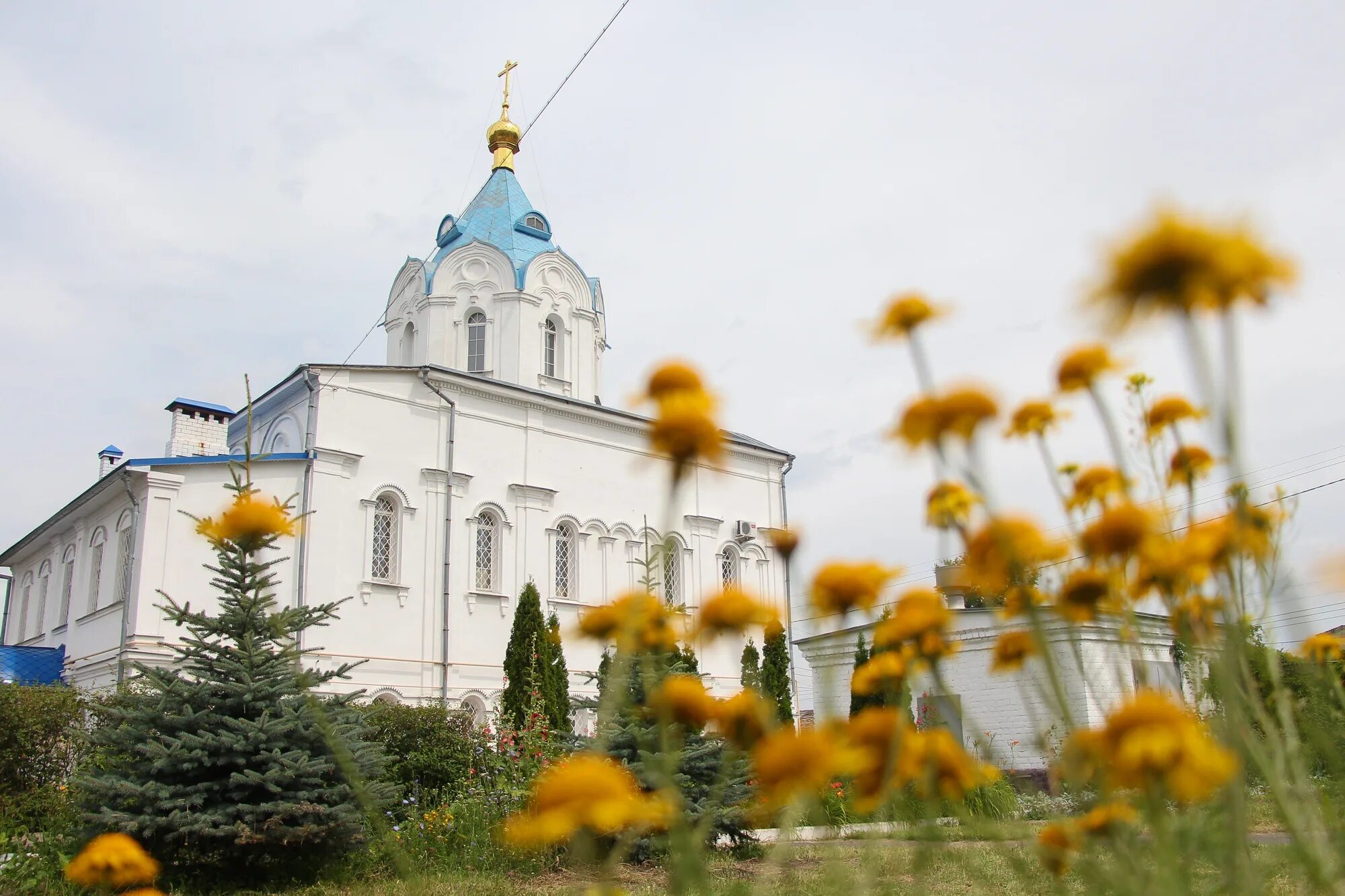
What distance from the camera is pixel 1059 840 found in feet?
5.09

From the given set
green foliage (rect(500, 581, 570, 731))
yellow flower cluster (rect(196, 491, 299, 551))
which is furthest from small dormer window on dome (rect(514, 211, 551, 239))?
yellow flower cluster (rect(196, 491, 299, 551))

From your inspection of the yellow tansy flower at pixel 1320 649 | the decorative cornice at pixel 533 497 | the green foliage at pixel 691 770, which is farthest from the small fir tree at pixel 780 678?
the yellow tansy flower at pixel 1320 649

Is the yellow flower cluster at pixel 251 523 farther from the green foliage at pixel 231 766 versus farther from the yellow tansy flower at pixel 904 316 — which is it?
the green foliage at pixel 231 766

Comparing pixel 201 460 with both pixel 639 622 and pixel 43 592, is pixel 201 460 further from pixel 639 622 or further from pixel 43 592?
pixel 639 622

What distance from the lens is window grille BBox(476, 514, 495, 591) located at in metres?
18.5

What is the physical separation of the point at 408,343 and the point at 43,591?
9129 millimetres

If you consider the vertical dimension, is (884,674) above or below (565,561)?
below

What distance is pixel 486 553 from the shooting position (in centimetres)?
1870

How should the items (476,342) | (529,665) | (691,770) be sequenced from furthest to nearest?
(476,342)
(529,665)
(691,770)

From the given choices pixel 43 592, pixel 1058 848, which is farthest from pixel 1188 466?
pixel 43 592

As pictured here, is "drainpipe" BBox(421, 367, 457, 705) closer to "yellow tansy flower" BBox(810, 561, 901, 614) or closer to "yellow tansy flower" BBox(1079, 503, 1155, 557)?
"yellow tansy flower" BBox(810, 561, 901, 614)

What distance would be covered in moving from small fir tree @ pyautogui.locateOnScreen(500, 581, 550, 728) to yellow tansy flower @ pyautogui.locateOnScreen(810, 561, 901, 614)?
13.4 m

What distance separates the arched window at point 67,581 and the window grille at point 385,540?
5.84 m

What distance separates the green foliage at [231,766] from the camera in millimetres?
6484
